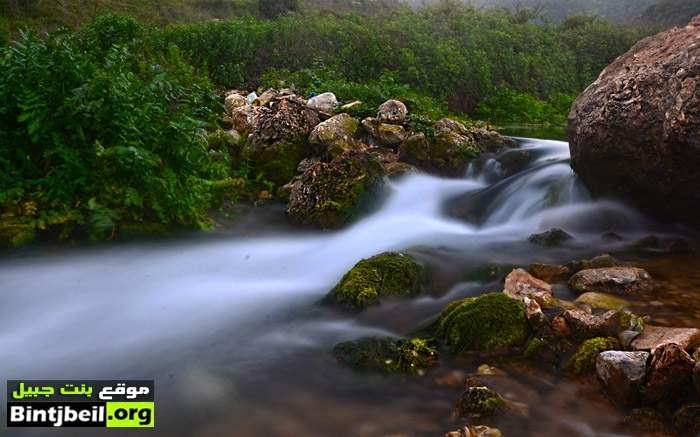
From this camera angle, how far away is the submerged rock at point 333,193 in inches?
302

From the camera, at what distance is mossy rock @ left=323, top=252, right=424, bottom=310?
16.0 ft

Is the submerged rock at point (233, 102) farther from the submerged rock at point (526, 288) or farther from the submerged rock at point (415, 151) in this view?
the submerged rock at point (526, 288)

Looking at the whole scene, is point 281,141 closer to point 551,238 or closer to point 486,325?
point 551,238

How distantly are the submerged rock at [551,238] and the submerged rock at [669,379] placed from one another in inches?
143

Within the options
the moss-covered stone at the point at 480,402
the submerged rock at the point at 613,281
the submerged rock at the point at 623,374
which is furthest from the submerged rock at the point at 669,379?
the submerged rock at the point at 613,281

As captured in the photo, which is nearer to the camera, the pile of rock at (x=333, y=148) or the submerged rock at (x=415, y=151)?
the pile of rock at (x=333, y=148)

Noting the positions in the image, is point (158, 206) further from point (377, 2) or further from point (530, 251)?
point (377, 2)

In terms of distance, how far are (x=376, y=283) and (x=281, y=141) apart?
4730mm

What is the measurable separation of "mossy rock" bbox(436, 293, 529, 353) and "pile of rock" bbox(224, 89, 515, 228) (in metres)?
3.61

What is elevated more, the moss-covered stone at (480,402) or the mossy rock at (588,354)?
the mossy rock at (588,354)

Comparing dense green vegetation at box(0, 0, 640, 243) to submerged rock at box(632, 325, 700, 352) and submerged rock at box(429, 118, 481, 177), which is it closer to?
submerged rock at box(429, 118, 481, 177)

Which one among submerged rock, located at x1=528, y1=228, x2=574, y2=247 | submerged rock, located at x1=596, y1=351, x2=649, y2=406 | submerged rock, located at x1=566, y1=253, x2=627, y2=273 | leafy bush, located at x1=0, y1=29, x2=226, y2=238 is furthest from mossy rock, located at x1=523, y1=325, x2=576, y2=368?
leafy bush, located at x1=0, y1=29, x2=226, y2=238

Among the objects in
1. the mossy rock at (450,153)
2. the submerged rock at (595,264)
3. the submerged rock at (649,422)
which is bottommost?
the submerged rock at (649,422)

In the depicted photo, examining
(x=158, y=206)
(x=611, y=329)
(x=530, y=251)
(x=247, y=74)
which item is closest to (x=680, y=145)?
(x=530, y=251)
